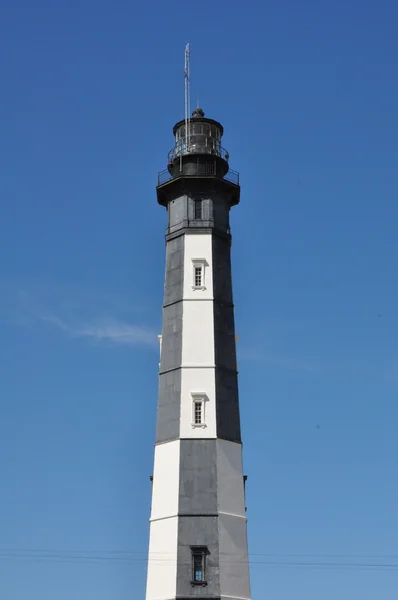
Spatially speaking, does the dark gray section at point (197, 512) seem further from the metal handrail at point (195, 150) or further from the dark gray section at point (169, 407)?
the metal handrail at point (195, 150)

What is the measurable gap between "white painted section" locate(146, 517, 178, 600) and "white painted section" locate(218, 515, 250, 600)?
185cm

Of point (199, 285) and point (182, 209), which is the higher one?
point (182, 209)

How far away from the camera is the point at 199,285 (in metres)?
41.3

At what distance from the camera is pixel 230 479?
37344mm

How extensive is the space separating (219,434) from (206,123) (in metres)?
16.3

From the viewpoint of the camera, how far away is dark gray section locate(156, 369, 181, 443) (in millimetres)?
38250

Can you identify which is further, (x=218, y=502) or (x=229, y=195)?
(x=229, y=195)

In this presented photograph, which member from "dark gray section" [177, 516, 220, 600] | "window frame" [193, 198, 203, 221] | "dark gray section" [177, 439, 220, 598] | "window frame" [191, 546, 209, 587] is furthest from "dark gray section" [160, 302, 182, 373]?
"window frame" [191, 546, 209, 587]

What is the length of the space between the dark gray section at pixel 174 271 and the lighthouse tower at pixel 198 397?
6cm

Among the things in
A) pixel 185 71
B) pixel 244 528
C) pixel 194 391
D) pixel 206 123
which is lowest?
pixel 244 528

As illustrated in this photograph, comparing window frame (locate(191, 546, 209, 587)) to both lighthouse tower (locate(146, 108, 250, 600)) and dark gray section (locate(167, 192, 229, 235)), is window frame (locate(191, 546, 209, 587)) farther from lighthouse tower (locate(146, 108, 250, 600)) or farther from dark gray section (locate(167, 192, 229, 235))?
dark gray section (locate(167, 192, 229, 235))

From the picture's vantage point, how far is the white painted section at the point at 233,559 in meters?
35.4

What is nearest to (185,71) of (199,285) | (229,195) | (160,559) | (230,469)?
(229,195)

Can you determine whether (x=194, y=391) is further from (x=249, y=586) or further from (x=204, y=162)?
(x=204, y=162)
